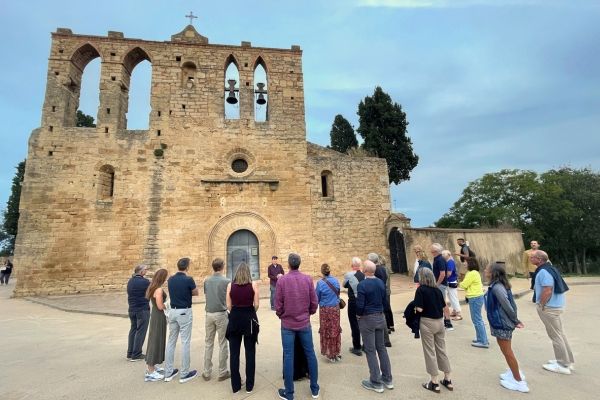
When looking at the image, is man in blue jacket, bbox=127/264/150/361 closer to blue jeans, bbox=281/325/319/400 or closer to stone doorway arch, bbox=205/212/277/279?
blue jeans, bbox=281/325/319/400

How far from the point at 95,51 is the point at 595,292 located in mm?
22873

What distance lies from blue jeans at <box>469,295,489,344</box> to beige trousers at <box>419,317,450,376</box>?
5.94 feet

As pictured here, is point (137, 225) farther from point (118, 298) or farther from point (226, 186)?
point (226, 186)

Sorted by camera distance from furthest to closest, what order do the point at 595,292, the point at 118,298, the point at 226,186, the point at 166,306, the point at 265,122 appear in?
the point at 265,122 < the point at 226,186 < the point at 118,298 < the point at 595,292 < the point at 166,306

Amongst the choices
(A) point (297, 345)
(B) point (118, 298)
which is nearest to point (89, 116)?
(B) point (118, 298)

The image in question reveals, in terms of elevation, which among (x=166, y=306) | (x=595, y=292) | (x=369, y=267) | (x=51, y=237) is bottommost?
(x=595, y=292)

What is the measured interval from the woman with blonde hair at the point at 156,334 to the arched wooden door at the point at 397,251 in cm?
1199

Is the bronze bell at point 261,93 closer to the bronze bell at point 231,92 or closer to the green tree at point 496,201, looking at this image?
the bronze bell at point 231,92

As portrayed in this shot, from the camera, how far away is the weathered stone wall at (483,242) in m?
11.9

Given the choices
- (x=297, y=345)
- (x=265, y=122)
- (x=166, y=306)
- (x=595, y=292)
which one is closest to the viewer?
(x=297, y=345)

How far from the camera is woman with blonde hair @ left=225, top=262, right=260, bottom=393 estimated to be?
Answer: 3.62 m

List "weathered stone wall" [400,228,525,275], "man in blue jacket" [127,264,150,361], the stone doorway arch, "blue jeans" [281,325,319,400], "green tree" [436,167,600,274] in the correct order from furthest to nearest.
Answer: "green tree" [436,167,600,274]
the stone doorway arch
"weathered stone wall" [400,228,525,275]
"man in blue jacket" [127,264,150,361]
"blue jeans" [281,325,319,400]

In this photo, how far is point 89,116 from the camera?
1019 inches

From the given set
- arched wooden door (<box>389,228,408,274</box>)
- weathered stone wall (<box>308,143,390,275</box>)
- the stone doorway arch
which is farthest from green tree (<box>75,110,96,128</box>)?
arched wooden door (<box>389,228,408,274</box>)
